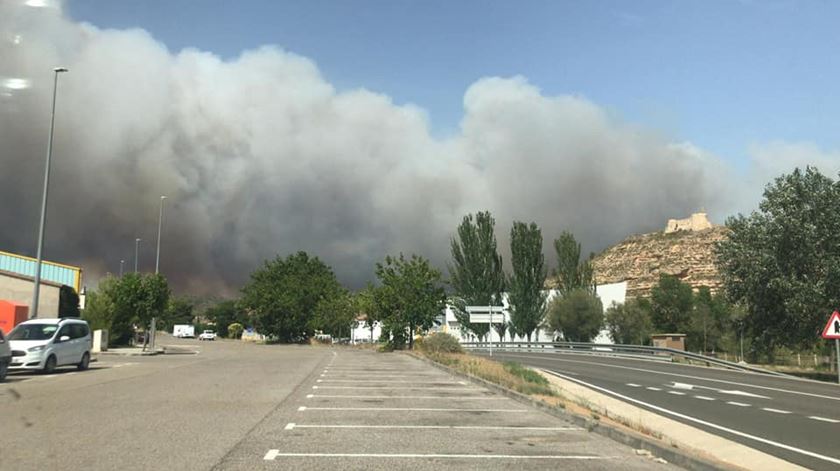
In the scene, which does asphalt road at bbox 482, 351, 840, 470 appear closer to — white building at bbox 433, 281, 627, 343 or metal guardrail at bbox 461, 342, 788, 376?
metal guardrail at bbox 461, 342, 788, 376

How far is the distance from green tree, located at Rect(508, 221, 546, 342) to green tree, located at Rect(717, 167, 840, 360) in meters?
34.9

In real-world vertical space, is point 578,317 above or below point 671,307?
below

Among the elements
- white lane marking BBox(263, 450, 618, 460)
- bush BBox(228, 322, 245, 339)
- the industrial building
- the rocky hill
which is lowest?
bush BBox(228, 322, 245, 339)

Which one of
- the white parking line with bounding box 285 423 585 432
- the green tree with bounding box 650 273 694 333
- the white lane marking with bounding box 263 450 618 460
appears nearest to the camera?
the white lane marking with bounding box 263 450 618 460

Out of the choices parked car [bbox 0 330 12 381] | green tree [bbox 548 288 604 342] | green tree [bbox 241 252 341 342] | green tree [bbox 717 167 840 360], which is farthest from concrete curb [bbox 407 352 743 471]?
green tree [bbox 241 252 341 342]

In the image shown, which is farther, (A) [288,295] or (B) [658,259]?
(B) [658,259]

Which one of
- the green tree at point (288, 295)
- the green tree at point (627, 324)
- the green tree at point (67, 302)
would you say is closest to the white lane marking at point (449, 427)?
the green tree at point (67, 302)

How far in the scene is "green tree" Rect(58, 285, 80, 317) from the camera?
45.4 m

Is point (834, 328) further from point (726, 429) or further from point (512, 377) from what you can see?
point (726, 429)

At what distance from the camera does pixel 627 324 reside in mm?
71250

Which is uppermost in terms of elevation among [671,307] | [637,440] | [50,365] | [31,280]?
[671,307]

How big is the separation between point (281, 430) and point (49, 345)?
16.3m

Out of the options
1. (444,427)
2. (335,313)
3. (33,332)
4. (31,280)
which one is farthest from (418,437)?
(335,313)

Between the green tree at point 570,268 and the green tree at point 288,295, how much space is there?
2656 cm
